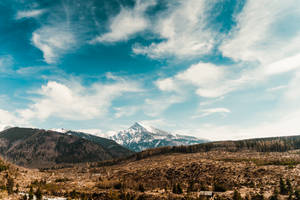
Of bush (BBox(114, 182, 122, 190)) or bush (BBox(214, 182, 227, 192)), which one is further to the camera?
bush (BBox(114, 182, 122, 190))

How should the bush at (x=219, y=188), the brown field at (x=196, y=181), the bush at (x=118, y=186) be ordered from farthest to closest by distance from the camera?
the bush at (x=118, y=186), the bush at (x=219, y=188), the brown field at (x=196, y=181)

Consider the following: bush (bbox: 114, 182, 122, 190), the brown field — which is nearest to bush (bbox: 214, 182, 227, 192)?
the brown field

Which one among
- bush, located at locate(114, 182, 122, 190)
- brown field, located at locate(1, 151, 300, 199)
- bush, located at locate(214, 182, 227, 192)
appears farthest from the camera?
bush, located at locate(114, 182, 122, 190)

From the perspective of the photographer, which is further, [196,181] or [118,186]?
[118,186]

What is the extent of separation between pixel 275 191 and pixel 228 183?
2413cm

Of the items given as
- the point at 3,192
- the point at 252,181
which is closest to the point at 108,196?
the point at 3,192

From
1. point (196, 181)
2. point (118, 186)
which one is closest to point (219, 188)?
point (196, 181)

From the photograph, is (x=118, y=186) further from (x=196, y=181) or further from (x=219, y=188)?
(x=219, y=188)

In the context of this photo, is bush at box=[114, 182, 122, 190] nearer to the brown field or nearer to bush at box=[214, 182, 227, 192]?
the brown field

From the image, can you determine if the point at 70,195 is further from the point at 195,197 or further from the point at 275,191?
the point at 275,191

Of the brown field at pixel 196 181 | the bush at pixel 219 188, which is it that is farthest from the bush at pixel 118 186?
the bush at pixel 219 188

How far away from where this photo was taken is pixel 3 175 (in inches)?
5531

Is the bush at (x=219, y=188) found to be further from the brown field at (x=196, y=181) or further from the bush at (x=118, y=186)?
the bush at (x=118, y=186)

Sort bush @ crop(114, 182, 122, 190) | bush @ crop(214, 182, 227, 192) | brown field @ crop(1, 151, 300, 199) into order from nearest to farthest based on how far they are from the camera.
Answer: brown field @ crop(1, 151, 300, 199)
bush @ crop(214, 182, 227, 192)
bush @ crop(114, 182, 122, 190)
